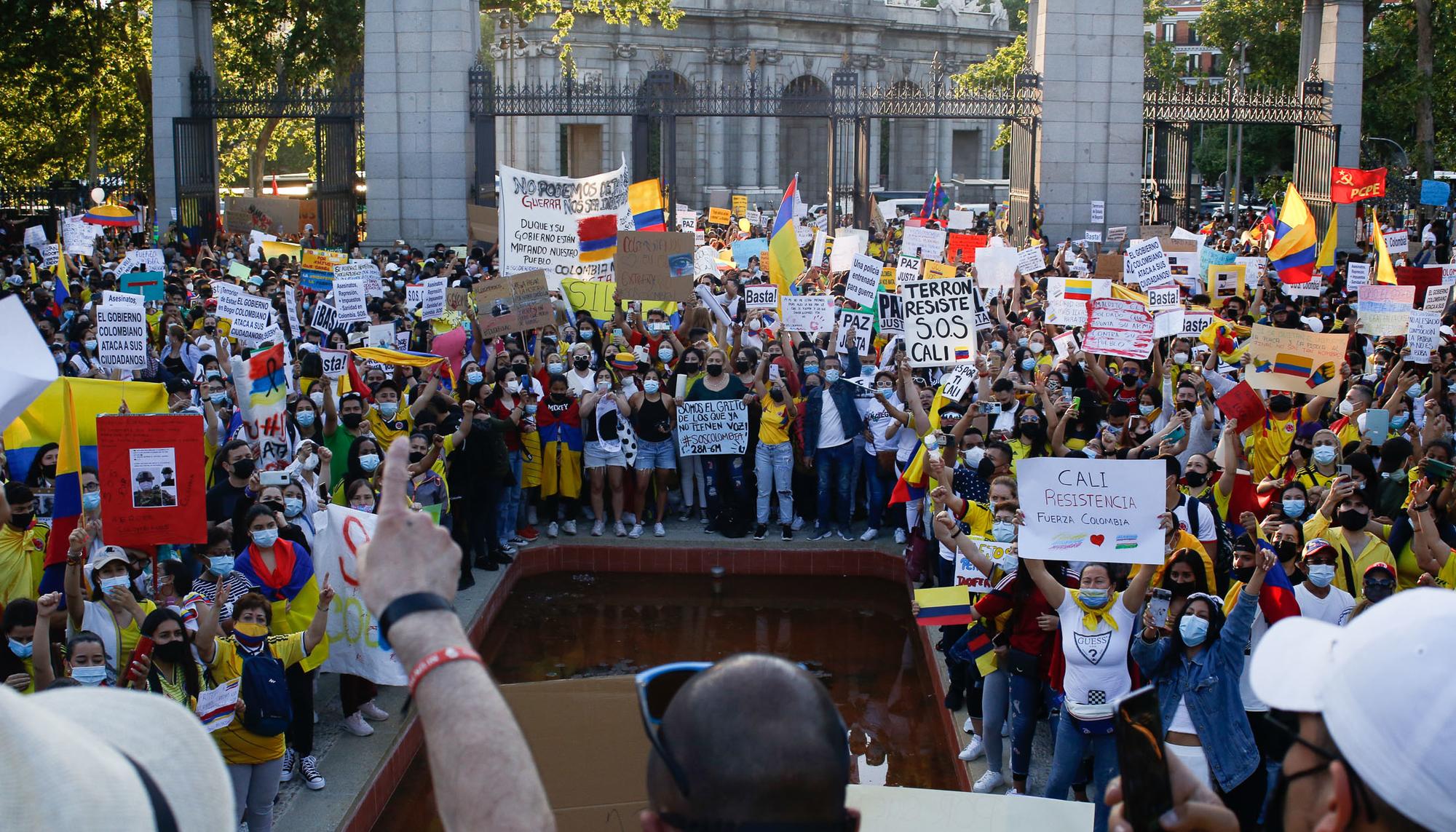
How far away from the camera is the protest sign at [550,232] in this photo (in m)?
16.5

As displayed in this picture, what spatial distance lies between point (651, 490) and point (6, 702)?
12.3m

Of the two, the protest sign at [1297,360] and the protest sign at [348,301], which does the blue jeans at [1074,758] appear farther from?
the protest sign at [348,301]

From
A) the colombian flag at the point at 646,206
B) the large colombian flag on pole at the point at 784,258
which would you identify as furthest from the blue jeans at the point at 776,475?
the colombian flag at the point at 646,206

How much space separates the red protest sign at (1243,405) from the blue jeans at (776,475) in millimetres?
3997

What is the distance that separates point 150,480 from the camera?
7590mm

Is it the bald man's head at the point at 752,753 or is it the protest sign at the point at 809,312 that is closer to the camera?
the bald man's head at the point at 752,753

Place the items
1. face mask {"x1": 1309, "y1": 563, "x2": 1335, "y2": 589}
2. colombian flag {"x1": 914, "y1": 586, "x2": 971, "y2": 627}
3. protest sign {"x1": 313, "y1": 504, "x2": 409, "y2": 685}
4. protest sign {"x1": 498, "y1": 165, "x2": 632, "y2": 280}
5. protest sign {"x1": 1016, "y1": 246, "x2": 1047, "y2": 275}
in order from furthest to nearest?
protest sign {"x1": 1016, "y1": 246, "x2": 1047, "y2": 275}, protest sign {"x1": 498, "y1": 165, "x2": 632, "y2": 280}, protest sign {"x1": 313, "y1": 504, "x2": 409, "y2": 685}, colombian flag {"x1": 914, "y1": 586, "x2": 971, "y2": 627}, face mask {"x1": 1309, "y1": 563, "x2": 1335, "y2": 589}

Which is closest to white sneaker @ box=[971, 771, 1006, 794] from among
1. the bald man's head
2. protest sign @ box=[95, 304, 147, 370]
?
the bald man's head

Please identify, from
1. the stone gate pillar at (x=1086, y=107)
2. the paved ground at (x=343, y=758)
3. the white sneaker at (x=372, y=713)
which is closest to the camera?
the paved ground at (x=343, y=758)

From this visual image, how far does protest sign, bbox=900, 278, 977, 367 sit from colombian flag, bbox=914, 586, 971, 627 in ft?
15.3

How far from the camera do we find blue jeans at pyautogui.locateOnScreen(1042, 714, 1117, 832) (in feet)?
22.7

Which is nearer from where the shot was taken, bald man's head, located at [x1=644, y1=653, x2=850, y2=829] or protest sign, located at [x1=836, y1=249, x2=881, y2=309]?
bald man's head, located at [x1=644, y1=653, x2=850, y2=829]

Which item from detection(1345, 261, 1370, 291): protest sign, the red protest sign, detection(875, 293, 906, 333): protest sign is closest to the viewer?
the red protest sign

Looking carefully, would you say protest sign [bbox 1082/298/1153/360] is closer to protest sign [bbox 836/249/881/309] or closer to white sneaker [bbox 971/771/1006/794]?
protest sign [bbox 836/249/881/309]
